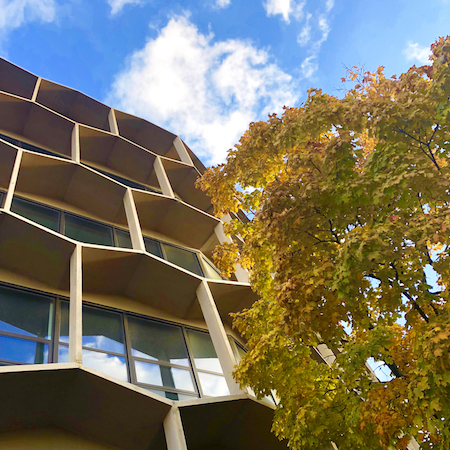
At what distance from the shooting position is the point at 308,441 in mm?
5789

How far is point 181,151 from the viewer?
19.1m

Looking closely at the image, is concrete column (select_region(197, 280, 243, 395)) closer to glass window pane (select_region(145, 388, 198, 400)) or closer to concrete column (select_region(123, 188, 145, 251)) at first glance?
glass window pane (select_region(145, 388, 198, 400))

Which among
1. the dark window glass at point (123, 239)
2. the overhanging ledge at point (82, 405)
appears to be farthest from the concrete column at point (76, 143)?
the overhanging ledge at point (82, 405)

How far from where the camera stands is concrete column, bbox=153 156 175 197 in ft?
47.3

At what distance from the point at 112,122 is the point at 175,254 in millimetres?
8480

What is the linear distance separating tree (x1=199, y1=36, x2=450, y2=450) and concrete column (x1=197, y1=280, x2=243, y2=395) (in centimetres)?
137

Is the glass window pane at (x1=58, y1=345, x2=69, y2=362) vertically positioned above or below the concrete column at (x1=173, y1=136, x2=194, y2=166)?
below

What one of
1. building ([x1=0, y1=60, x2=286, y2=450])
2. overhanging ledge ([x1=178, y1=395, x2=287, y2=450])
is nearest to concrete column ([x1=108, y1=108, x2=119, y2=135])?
building ([x1=0, y1=60, x2=286, y2=450])

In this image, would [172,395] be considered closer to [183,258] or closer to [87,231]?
[183,258]

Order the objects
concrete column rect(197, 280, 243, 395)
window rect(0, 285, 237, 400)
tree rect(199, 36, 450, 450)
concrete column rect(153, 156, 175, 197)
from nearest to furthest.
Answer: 1. tree rect(199, 36, 450, 450)
2. window rect(0, 285, 237, 400)
3. concrete column rect(197, 280, 243, 395)
4. concrete column rect(153, 156, 175, 197)

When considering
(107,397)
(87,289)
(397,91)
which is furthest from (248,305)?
(397,91)

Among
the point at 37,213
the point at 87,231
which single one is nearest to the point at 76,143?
the point at 37,213

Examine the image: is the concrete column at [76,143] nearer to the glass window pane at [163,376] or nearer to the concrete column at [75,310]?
the concrete column at [75,310]

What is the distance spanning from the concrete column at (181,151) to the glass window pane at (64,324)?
10.1m
